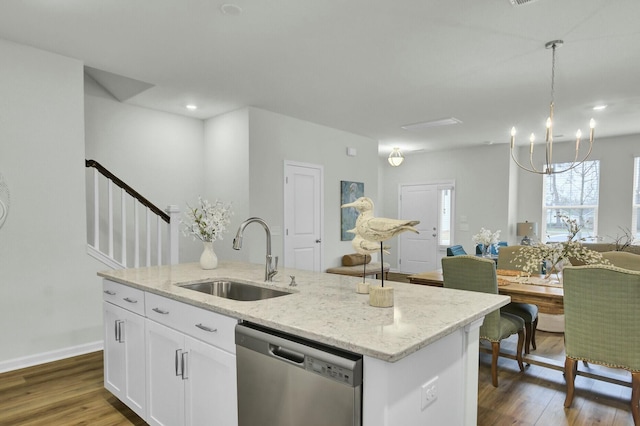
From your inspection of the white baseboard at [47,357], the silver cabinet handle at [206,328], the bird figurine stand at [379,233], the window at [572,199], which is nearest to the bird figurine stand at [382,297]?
the bird figurine stand at [379,233]

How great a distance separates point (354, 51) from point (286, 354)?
2.61 m

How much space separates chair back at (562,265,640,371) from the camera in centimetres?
238

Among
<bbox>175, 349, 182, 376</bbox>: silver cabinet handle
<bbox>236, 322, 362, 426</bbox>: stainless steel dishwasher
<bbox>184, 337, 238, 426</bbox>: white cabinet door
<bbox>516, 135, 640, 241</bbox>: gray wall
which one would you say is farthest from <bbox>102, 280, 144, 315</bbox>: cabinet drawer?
<bbox>516, 135, 640, 241</bbox>: gray wall

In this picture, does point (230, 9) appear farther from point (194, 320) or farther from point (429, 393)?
point (429, 393)

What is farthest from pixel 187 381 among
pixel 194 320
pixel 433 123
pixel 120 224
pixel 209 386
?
pixel 433 123

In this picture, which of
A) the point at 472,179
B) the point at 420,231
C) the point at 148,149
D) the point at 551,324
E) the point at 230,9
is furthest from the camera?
the point at 420,231

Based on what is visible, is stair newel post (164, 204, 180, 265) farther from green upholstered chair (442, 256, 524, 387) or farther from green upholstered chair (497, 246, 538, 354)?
green upholstered chair (497, 246, 538, 354)

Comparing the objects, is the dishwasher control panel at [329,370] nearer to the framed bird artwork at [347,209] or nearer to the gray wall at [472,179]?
Answer: the framed bird artwork at [347,209]

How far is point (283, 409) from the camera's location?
1.44 metres

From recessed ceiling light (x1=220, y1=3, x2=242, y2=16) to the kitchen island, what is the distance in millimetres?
1827

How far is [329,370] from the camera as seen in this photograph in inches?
49.8

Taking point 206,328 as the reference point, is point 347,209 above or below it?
above

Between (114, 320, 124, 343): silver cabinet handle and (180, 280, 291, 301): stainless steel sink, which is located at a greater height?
(180, 280, 291, 301): stainless steel sink

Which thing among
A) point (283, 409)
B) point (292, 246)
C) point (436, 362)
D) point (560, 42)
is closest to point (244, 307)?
point (283, 409)
